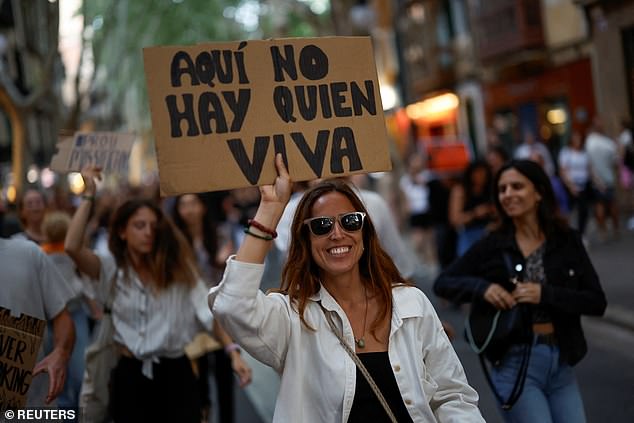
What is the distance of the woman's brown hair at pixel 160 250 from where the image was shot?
5.09 metres

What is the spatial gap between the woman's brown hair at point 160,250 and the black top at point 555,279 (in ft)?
4.94

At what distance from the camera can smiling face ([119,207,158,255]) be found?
5.16 meters

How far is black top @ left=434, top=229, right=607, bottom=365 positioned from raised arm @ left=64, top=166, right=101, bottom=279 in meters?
2.01

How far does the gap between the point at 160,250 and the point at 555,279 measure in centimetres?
225

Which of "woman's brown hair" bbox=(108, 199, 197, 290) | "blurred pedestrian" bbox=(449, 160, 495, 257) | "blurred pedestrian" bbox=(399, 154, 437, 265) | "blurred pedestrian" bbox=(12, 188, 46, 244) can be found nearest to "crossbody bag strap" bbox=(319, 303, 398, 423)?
"woman's brown hair" bbox=(108, 199, 197, 290)

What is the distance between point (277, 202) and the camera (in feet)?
10.4

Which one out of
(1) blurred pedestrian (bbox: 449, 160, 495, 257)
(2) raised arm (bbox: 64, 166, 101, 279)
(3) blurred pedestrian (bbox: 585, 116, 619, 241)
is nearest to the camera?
(2) raised arm (bbox: 64, 166, 101, 279)

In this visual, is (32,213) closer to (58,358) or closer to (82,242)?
(82,242)

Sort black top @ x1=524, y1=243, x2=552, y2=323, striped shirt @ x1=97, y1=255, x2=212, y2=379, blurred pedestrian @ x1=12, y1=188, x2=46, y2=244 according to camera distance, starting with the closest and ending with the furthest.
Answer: black top @ x1=524, y1=243, x2=552, y2=323
striped shirt @ x1=97, y1=255, x2=212, y2=379
blurred pedestrian @ x1=12, y1=188, x2=46, y2=244

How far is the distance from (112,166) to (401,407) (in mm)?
3540

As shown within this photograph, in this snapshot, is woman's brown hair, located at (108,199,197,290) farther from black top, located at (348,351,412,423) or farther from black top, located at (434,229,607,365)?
black top, located at (348,351,412,423)

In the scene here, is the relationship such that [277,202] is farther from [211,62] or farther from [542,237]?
[542,237]

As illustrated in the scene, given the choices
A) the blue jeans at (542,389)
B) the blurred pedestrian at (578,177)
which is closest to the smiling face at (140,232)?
the blue jeans at (542,389)

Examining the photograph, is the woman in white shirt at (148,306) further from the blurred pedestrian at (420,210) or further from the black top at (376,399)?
the blurred pedestrian at (420,210)
